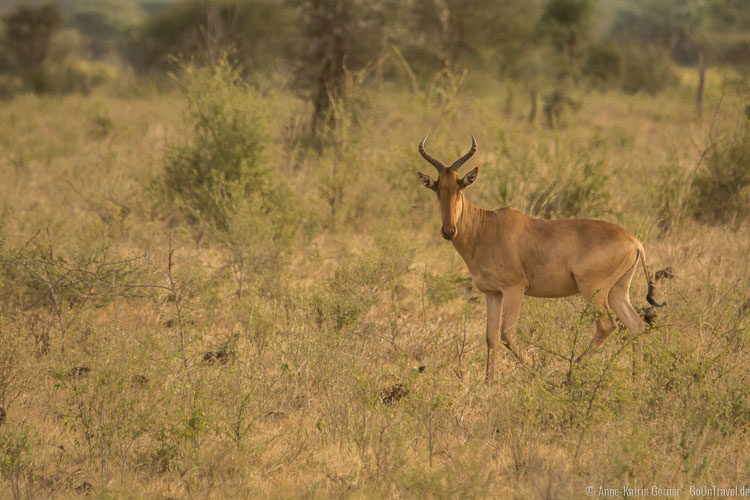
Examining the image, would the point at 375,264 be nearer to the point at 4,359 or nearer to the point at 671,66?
the point at 4,359

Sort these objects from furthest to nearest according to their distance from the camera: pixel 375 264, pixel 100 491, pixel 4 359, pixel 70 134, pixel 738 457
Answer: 1. pixel 70 134
2. pixel 375 264
3. pixel 4 359
4. pixel 738 457
5. pixel 100 491

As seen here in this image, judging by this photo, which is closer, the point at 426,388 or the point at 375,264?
the point at 426,388

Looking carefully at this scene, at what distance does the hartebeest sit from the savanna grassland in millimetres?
323

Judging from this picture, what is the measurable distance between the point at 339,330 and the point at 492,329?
5.00 feet

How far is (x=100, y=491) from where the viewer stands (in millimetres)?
4699

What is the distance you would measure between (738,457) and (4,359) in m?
5.61

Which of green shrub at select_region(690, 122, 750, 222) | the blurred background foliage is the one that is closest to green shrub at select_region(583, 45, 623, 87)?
the blurred background foliage

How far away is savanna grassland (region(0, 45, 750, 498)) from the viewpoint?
5.23 m

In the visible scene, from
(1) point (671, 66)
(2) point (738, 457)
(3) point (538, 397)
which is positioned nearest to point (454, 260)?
(3) point (538, 397)

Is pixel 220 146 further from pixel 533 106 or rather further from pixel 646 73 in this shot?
pixel 646 73

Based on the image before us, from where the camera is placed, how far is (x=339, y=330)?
24.6 feet

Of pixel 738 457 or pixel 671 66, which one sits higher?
pixel 671 66

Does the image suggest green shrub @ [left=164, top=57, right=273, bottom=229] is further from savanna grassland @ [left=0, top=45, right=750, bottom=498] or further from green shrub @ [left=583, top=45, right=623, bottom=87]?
green shrub @ [left=583, top=45, right=623, bottom=87]

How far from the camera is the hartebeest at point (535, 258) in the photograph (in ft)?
21.4
